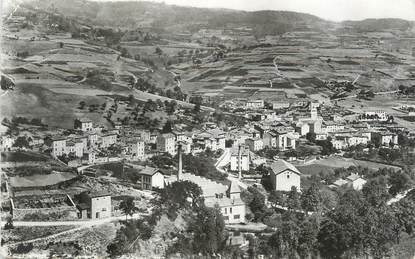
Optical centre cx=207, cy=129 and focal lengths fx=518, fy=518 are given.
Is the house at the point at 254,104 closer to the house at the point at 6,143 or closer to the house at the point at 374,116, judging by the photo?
the house at the point at 374,116

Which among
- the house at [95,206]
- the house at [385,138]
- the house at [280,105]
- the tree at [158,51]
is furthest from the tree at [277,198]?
the tree at [158,51]

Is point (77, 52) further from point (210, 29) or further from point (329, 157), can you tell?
point (329, 157)

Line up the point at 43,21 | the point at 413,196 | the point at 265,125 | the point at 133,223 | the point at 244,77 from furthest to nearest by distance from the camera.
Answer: the point at 244,77, the point at 265,125, the point at 43,21, the point at 413,196, the point at 133,223

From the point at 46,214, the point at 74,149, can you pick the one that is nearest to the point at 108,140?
the point at 74,149

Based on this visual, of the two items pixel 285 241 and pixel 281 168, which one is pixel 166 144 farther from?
pixel 285 241

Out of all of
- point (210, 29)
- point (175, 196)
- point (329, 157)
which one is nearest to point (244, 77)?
point (210, 29)
